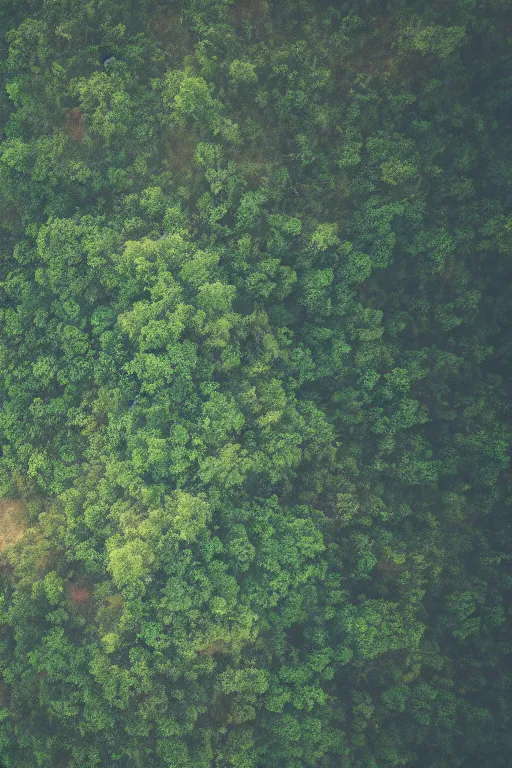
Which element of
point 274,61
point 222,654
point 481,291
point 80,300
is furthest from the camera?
point 481,291

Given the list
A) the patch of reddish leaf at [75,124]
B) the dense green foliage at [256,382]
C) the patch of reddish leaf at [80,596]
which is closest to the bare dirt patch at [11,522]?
the dense green foliage at [256,382]

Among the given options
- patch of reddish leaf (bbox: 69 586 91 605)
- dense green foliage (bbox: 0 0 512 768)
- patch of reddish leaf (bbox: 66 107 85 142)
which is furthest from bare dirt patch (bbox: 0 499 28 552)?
patch of reddish leaf (bbox: 66 107 85 142)

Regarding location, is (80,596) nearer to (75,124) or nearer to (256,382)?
(256,382)

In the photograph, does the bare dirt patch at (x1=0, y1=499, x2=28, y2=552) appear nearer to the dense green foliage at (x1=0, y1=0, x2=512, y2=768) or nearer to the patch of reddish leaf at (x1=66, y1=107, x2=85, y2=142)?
the dense green foliage at (x1=0, y1=0, x2=512, y2=768)

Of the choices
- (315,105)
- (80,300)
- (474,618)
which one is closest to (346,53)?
(315,105)

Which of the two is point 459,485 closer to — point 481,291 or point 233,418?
point 481,291
